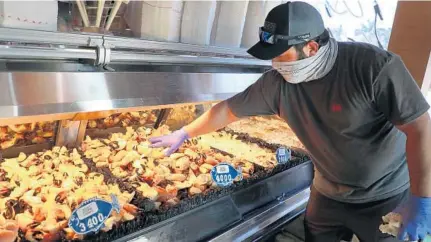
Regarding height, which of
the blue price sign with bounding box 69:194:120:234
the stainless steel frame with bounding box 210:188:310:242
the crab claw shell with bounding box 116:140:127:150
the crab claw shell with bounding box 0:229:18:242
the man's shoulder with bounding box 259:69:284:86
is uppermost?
the man's shoulder with bounding box 259:69:284:86

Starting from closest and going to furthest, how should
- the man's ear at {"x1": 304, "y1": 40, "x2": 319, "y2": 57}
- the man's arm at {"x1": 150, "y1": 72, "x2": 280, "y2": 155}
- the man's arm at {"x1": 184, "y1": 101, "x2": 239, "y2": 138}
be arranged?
the man's ear at {"x1": 304, "y1": 40, "x2": 319, "y2": 57} < the man's arm at {"x1": 150, "y1": 72, "x2": 280, "y2": 155} < the man's arm at {"x1": 184, "y1": 101, "x2": 239, "y2": 138}

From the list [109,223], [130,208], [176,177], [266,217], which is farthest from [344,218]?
[109,223]

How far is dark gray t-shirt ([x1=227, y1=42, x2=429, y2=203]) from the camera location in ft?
5.67

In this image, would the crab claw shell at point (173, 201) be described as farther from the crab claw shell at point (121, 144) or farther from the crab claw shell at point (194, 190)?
the crab claw shell at point (121, 144)

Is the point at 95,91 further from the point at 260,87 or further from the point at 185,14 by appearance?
the point at 260,87

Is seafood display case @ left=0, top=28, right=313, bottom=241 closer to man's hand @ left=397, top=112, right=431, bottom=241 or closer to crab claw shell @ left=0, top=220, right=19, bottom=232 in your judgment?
crab claw shell @ left=0, top=220, right=19, bottom=232

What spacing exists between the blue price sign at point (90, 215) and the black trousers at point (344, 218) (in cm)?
147

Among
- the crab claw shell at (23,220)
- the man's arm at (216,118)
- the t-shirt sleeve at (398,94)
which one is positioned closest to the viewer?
the crab claw shell at (23,220)

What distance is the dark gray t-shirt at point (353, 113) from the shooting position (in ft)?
5.67

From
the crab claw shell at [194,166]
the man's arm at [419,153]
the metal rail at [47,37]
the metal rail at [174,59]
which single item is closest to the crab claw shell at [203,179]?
the crab claw shell at [194,166]

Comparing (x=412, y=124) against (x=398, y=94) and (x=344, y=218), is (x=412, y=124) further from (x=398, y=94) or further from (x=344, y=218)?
(x=344, y=218)

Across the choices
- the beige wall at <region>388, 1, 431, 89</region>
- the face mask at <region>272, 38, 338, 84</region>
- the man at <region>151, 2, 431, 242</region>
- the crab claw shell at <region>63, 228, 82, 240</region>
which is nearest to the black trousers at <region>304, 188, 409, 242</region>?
the man at <region>151, 2, 431, 242</region>

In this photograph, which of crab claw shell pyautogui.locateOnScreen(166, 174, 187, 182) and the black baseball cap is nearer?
the black baseball cap

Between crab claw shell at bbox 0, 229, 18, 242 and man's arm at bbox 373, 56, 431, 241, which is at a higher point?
man's arm at bbox 373, 56, 431, 241
